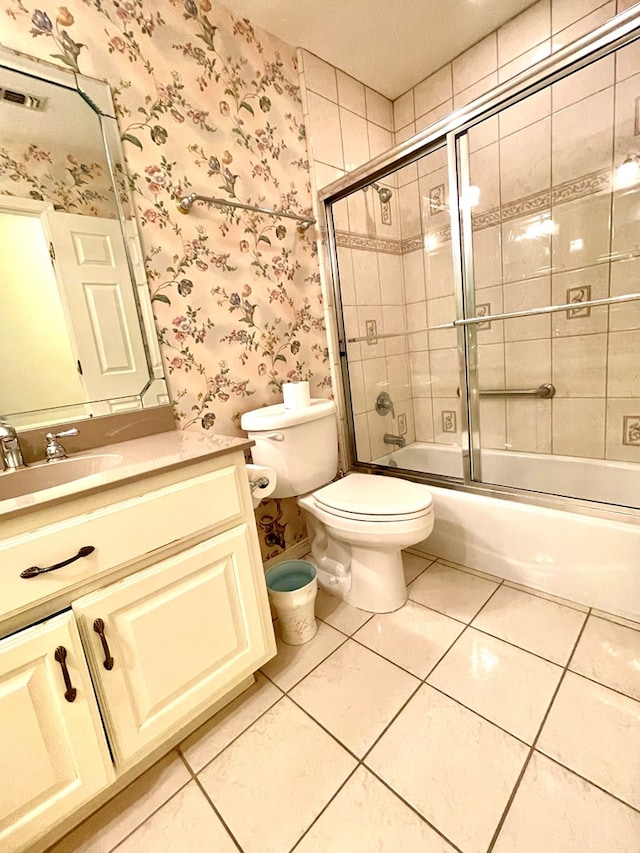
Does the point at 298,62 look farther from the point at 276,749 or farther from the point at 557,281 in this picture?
the point at 276,749

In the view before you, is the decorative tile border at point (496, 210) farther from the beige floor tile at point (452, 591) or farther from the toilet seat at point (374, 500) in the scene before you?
the beige floor tile at point (452, 591)

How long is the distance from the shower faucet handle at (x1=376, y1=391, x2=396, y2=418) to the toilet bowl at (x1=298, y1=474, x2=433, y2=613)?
633 millimetres

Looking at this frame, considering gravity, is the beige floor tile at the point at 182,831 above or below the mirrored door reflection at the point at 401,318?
below

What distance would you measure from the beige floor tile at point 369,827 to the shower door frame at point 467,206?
1.00 meters

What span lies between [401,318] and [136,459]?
1727 mm

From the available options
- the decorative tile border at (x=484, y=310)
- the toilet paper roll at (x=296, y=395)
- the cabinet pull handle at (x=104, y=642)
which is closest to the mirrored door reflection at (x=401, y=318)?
the decorative tile border at (x=484, y=310)

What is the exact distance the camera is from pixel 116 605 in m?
0.79

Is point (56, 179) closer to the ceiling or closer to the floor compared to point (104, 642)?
closer to the ceiling

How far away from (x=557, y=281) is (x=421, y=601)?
154 cm

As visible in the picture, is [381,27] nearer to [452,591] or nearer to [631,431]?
[631,431]

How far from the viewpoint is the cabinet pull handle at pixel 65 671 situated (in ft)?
2.33

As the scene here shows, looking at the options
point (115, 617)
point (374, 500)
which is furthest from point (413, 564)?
point (115, 617)

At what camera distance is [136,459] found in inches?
36.2

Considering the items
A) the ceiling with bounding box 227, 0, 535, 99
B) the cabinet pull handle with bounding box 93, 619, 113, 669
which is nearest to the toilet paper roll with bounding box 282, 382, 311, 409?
the cabinet pull handle with bounding box 93, 619, 113, 669
